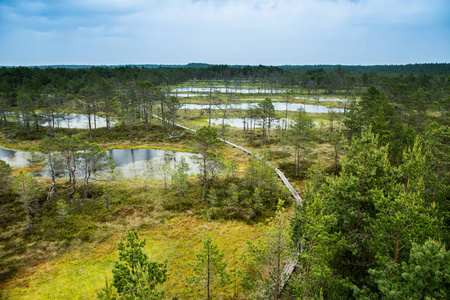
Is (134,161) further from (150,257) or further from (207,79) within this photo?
(207,79)

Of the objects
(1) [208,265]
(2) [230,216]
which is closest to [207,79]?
(2) [230,216]

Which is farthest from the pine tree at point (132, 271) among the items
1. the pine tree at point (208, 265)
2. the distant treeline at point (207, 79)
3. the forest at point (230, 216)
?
the distant treeline at point (207, 79)

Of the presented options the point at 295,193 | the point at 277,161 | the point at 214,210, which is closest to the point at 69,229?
the point at 214,210

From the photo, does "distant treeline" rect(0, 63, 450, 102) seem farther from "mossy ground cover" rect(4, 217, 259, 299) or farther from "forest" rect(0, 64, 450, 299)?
"mossy ground cover" rect(4, 217, 259, 299)

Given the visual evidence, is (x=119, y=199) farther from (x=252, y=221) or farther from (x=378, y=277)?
(x=378, y=277)

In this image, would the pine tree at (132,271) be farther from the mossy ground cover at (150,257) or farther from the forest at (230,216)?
the mossy ground cover at (150,257)

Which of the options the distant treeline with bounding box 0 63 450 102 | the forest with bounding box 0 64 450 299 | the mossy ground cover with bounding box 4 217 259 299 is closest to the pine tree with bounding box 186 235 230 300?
the forest with bounding box 0 64 450 299
